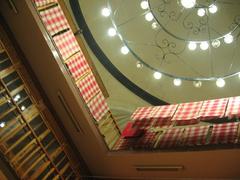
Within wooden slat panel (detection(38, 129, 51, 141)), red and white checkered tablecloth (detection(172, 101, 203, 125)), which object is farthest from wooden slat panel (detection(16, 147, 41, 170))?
red and white checkered tablecloth (detection(172, 101, 203, 125))

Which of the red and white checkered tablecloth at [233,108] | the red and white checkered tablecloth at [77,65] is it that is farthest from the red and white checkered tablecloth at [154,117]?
the red and white checkered tablecloth at [77,65]

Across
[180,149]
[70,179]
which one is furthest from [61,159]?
[180,149]

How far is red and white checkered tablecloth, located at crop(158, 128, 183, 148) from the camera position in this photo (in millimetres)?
6172

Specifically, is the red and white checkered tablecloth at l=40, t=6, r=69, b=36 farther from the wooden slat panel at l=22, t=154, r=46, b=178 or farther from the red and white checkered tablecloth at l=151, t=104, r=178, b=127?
the red and white checkered tablecloth at l=151, t=104, r=178, b=127

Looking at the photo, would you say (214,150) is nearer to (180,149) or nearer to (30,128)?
(180,149)

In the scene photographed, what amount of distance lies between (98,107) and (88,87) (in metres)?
0.45

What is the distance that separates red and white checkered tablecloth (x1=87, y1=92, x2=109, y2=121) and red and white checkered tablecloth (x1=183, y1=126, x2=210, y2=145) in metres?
1.68

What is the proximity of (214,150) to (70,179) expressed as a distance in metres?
2.84

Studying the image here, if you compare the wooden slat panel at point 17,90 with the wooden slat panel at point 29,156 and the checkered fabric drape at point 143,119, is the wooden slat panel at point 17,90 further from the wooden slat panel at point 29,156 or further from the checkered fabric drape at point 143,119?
the checkered fabric drape at point 143,119

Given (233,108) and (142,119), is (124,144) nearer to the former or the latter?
(142,119)

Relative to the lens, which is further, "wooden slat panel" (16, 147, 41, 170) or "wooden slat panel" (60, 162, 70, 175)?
"wooden slat panel" (60, 162, 70, 175)

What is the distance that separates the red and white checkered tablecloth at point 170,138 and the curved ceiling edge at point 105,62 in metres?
2.16

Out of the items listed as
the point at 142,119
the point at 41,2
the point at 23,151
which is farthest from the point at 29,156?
the point at 41,2

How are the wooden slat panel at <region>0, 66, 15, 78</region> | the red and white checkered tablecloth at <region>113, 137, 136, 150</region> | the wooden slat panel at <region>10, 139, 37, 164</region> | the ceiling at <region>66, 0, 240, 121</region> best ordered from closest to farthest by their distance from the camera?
the wooden slat panel at <region>10, 139, 37, 164</region>, the wooden slat panel at <region>0, 66, 15, 78</region>, the red and white checkered tablecloth at <region>113, 137, 136, 150</region>, the ceiling at <region>66, 0, 240, 121</region>
